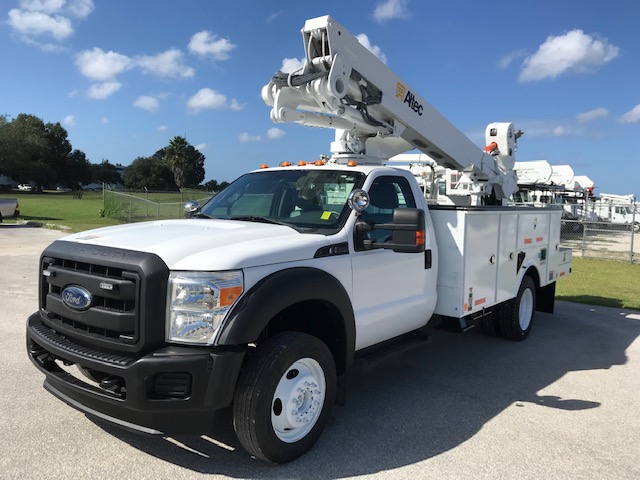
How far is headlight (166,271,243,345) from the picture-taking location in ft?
10.3

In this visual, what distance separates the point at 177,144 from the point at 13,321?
72519 millimetres

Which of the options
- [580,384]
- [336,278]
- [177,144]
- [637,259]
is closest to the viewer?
[336,278]

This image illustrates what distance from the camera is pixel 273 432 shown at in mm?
3406

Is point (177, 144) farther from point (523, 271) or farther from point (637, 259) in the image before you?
point (523, 271)

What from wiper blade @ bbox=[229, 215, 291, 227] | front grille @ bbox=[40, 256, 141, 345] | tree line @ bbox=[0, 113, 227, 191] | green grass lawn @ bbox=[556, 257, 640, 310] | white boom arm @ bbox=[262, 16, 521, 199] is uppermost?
tree line @ bbox=[0, 113, 227, 191]

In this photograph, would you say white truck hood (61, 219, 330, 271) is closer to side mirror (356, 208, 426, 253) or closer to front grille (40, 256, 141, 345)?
front grille (40, 256, 141, 345)

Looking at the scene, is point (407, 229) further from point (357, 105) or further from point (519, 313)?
point (519, 313)

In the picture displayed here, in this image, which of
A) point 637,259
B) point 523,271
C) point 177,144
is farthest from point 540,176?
point 177,144

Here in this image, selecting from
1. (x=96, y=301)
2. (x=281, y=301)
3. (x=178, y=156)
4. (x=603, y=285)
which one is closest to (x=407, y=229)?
(x=281, y=301)

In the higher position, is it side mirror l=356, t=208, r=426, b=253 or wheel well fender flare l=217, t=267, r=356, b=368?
side mirror l=356, t=208, r=426, b=253

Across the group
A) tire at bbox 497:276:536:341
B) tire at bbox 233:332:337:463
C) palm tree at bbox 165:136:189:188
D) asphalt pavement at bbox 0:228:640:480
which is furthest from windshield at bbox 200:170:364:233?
palm tree at bbox 165:136:189:188

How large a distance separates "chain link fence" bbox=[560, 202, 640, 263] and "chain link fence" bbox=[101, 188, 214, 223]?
55.3 feet

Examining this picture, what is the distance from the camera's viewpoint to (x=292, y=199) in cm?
468

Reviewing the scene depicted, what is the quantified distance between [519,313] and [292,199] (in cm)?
378
